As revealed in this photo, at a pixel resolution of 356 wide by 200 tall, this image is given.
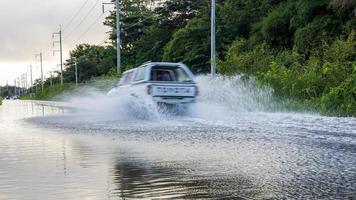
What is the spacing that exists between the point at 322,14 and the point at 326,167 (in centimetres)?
2837

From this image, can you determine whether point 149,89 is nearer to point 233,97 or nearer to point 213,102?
point 213,102

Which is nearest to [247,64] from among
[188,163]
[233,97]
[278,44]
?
[233,97]

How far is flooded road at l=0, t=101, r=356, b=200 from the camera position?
6271 millimetres

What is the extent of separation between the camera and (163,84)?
61.9 feet

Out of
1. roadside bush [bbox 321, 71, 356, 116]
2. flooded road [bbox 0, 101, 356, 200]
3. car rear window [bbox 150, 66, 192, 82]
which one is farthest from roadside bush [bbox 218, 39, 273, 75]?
flooded road [bbox 0, 101, 356, 200]

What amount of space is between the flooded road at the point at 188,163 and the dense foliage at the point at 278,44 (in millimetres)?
6406

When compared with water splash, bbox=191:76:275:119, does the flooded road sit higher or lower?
lower

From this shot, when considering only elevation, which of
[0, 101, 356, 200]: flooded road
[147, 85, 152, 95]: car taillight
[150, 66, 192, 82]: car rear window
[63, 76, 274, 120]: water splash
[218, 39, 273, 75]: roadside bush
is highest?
[218, 39, 273, 75]: roadside bush

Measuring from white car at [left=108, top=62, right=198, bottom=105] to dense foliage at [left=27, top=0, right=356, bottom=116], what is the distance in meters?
3.92

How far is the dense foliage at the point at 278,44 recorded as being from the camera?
20.9m

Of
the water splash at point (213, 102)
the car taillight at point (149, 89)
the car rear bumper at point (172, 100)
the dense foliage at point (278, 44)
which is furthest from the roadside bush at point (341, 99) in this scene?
the car taillight at point (149, 89)

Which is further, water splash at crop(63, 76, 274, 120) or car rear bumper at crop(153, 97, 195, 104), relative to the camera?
water splash at crop(63, 76, 274, 120)

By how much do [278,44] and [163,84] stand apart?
71.2 ft

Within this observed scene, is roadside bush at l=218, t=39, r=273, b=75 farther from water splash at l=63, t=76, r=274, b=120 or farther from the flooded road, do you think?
the flooded road
